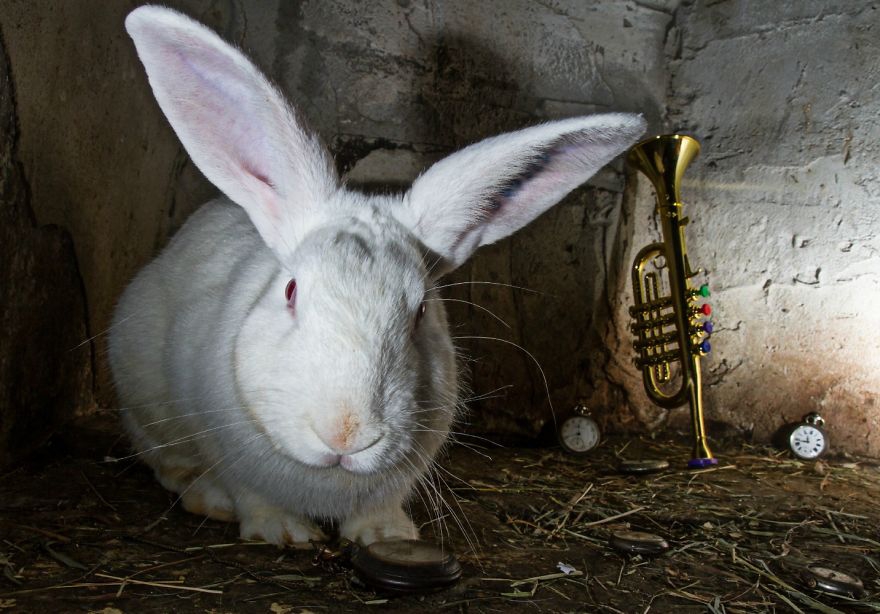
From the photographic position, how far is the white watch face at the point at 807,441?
3619 mm

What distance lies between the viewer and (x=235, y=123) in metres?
2.11

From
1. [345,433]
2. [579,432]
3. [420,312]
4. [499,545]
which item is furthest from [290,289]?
[579,432]

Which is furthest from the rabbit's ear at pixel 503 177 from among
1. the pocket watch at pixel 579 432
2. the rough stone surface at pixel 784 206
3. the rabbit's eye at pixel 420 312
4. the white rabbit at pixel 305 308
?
the rough stone surface at pixel 784 206

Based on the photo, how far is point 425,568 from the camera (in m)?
1.90

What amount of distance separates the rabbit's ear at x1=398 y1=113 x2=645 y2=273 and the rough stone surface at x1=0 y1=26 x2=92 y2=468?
1307 millimetres

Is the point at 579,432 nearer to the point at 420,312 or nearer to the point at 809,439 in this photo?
the point at 809,439

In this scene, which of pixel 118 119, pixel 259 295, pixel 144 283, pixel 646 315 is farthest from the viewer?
pixel 646 315

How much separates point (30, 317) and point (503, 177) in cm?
175

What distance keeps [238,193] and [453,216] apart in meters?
0.63

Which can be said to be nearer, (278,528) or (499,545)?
(278,528)

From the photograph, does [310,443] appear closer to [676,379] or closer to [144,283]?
[144,283]

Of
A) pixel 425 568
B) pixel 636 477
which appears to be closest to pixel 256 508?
pixel 425 568

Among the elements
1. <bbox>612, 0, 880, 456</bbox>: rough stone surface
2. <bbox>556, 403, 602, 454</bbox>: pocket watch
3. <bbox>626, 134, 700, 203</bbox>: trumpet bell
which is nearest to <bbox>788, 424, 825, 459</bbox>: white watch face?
<bbox>612, 0, 880, 456</bbox>: rough stone surface

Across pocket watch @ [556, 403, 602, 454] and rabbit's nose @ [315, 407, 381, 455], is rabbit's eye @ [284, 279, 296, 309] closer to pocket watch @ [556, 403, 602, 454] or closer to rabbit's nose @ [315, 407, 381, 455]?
rabbit's nose @ [315, 407, 381, 455]
